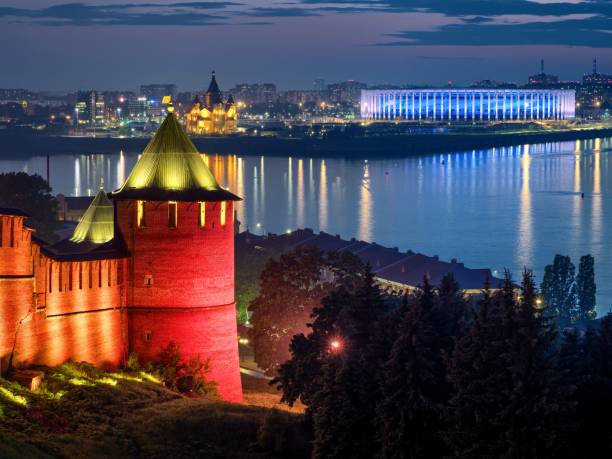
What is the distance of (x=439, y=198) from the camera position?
9375cm

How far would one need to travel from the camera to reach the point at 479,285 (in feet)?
123

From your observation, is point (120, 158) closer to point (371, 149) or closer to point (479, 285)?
point (371, 149)

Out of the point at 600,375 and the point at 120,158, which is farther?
the point at 120,158

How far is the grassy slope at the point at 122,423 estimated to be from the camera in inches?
678

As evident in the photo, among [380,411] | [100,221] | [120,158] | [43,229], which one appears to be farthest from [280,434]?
[120,158]

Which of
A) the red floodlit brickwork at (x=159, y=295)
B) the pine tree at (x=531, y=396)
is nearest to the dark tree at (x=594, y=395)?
the pine tree at (x=531, y=396)

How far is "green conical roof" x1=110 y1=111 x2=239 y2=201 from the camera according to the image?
75.1 feet

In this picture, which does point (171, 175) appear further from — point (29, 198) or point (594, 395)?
point (29, 198)

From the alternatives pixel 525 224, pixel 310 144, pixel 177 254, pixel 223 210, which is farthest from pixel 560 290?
pixel 310 144

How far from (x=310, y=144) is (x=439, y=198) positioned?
7144cm

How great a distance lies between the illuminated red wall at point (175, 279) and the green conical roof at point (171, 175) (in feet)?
0.51

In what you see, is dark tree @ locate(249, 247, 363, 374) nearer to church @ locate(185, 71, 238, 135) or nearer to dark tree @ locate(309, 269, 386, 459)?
dark tree @ locate(309, 269, 386, 459)

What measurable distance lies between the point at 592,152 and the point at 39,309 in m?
140

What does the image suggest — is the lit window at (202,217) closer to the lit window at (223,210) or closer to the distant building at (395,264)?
the lit window at (223,210)
